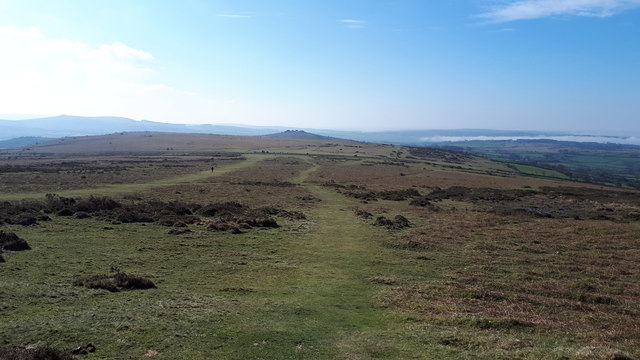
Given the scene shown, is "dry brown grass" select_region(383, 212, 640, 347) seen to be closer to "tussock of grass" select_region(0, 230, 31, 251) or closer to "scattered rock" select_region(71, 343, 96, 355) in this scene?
"scattered rock" select_region(71, 343, 96, 355)

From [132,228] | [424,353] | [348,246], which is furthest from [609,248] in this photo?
[132,228]

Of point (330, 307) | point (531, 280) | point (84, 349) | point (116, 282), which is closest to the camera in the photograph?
point (84, 349)

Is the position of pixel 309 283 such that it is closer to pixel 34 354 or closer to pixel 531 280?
pixel 34 354

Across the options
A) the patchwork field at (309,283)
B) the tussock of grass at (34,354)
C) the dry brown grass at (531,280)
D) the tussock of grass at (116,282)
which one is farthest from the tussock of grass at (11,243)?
the dry brown grass at (531,280)

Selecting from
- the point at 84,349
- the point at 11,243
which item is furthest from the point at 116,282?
the point at 11,243

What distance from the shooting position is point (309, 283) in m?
18.2

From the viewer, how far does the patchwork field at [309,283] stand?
37.3 ft

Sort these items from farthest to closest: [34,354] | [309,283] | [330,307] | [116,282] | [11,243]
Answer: [11,243], [309,283], [116,282], [330,307], [34,354]

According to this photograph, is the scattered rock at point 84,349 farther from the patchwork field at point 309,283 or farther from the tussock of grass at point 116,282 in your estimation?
the tussock of grass at point 116,282

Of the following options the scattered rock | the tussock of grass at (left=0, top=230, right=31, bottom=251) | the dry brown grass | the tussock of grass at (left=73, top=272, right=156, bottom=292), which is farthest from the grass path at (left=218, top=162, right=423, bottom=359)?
the tussock of grass at (left=0, top=230, right=31, bottom=251)

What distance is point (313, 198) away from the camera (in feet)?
163

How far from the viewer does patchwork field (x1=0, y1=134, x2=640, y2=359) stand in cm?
1138

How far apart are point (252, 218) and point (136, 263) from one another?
540 inches

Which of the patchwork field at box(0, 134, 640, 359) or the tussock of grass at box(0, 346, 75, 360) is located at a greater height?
the tussock of grass at box(0, 346, 75, 360)
